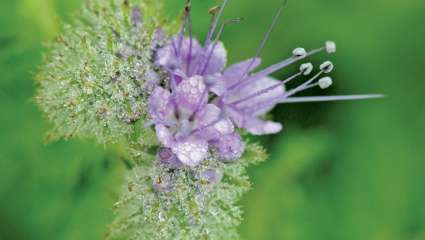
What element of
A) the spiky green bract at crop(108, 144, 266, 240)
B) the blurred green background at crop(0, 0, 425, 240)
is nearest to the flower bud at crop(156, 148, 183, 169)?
the spiky green bract at crop(108, 144, 266, 240)

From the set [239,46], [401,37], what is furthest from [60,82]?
[401,37]

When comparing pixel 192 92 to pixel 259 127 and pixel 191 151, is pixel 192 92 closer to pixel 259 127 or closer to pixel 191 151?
pixel 191 151

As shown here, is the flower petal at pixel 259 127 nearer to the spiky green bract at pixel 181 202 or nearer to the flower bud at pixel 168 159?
the spiky green bract at pixel 181 202

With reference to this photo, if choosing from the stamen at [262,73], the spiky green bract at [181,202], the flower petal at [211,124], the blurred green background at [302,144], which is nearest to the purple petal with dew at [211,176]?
the spiky green bract at [181,202]

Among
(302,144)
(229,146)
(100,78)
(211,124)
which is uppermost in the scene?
(100,78)

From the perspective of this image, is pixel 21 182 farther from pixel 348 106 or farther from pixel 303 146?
pixel 348 106

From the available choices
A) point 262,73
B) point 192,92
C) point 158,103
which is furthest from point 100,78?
point 262,73
